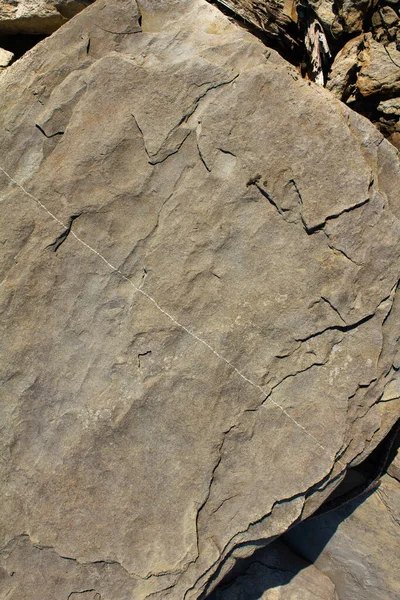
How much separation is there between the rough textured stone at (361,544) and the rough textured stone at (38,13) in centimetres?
277

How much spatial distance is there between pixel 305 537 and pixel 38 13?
9.54 ft

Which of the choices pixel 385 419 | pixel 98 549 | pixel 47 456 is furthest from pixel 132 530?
pixel 385 419

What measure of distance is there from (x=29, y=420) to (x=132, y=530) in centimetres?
57

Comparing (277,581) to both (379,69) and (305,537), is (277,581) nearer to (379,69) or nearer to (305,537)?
(305,537)

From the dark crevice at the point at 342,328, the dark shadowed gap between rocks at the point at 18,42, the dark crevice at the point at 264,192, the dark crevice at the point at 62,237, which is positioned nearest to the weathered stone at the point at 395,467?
the dark crevice at the point at 342,328

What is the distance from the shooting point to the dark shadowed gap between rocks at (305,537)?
7.73 ft

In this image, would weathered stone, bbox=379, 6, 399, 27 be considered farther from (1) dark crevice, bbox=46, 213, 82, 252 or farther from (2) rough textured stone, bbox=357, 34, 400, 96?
(1) dark crevice, bbox=46, 213, 82, 252

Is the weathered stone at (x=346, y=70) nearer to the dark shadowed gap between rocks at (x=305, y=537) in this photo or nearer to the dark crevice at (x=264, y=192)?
the dark crevice at (x=264, y=192)

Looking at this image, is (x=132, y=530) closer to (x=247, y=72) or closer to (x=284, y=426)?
(x=284, y=426)

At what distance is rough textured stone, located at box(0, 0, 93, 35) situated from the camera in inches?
96.2

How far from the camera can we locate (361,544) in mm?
Answer: 2371

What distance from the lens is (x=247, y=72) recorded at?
189cm

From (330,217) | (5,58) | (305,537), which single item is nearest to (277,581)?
(305,537)

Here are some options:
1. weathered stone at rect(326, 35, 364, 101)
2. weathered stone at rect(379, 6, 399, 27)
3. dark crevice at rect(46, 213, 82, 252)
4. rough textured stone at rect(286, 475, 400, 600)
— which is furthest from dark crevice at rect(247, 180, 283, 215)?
rough textured stone at rect(286, 475, 400, 600)
